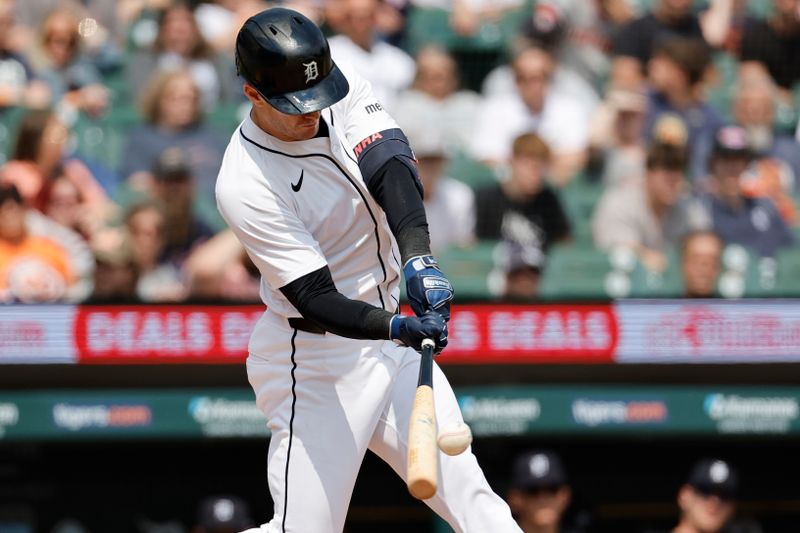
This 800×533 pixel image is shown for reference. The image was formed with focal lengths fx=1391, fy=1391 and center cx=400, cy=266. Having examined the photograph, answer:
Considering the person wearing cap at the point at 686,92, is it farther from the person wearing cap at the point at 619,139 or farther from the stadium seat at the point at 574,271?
the stadium seat at the point at 574,271

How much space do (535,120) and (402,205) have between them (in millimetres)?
3641

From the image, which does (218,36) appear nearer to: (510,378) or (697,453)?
(510,378)

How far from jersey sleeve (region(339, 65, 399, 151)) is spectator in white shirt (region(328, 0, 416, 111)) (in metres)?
3.30

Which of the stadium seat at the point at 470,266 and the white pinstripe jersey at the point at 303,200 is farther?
the stadium seat at the point at 470,266

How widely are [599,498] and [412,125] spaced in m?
2.02

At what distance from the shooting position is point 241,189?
3.49m

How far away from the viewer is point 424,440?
3035 mm

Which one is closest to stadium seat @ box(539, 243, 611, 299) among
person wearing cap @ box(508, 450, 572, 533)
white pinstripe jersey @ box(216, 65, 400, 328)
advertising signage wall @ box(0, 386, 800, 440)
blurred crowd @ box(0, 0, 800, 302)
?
blurred crowd @ box(0, 0, 800, 302)

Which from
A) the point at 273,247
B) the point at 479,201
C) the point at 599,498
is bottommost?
the point at 599,498

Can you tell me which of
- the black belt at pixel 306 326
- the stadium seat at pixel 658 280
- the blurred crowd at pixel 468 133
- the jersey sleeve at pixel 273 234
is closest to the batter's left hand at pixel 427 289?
the jersey sleeve at pixel 273 234

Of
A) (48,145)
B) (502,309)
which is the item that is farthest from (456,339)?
(48,145)

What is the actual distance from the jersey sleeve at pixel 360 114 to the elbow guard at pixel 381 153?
17 millimetres

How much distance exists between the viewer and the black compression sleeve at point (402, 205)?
3.37 meters

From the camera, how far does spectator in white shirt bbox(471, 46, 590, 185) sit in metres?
6.85
